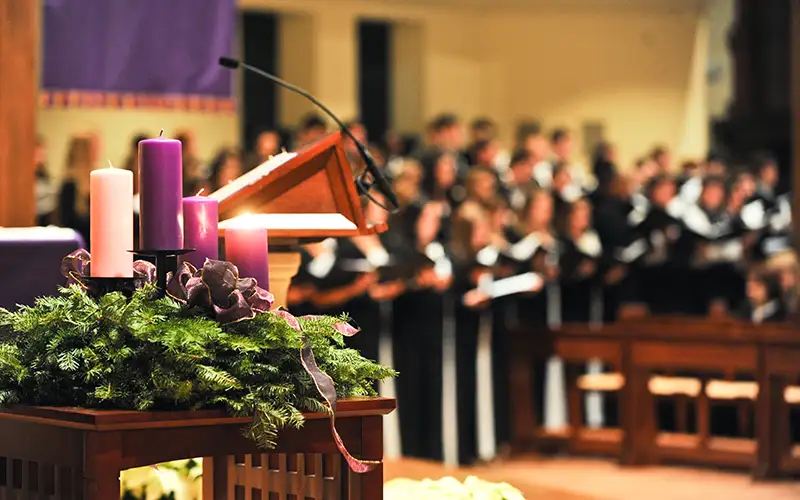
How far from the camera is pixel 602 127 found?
17.2 meters

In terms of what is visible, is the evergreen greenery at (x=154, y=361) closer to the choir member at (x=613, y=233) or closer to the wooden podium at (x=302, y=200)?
the wooden podium at (x=302, y=200)

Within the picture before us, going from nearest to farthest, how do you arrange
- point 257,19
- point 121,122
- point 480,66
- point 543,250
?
1. point 543,250
2. point 121,122
3. point 257,19
4. point 480,66

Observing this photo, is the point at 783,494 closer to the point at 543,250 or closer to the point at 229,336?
the point at 543,250

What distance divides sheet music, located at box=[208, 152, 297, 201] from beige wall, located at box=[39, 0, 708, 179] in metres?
12.1

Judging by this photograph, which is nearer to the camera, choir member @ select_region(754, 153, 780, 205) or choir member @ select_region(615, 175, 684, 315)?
choir member @ select_region(615, 175, 684, 315)

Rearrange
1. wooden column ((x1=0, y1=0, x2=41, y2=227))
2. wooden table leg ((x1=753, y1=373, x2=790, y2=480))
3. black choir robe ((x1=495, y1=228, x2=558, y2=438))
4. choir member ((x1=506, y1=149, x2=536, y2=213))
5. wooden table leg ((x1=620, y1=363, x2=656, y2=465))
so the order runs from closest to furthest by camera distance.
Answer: wooden column ((x1=0, y1=0, x2=41, y2=227)) < wooden table leg ((x1=753, y1=373, x2=790, y2=480)) < wooden table leg ((x1=620, y1=363, x2=656, y2=465)) < black choir robe ((x1=495, y1=228, x2=558, y2=438)) < choir member ((x1=506, y1=149, x2=536, y2=213))

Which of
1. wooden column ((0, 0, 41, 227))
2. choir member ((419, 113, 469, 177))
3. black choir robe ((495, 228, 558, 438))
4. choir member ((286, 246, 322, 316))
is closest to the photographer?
wooden column ((0, 0, 41, 227))

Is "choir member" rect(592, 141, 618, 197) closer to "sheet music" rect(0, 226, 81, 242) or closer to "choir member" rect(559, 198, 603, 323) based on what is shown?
"choir member" rect(559, 198, 603, 323)

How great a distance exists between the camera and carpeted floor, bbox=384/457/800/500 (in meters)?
7.28

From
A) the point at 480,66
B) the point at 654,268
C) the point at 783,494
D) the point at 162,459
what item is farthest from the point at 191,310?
the point at 480,66

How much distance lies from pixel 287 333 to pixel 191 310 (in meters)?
0.15

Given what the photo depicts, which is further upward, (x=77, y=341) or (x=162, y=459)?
(x=77, y=341)

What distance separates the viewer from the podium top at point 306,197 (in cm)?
316

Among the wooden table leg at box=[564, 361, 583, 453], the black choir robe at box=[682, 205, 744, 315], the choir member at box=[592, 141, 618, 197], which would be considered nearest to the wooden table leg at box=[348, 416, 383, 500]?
the wooden table leg at box=[564, 361, 583, 453]
